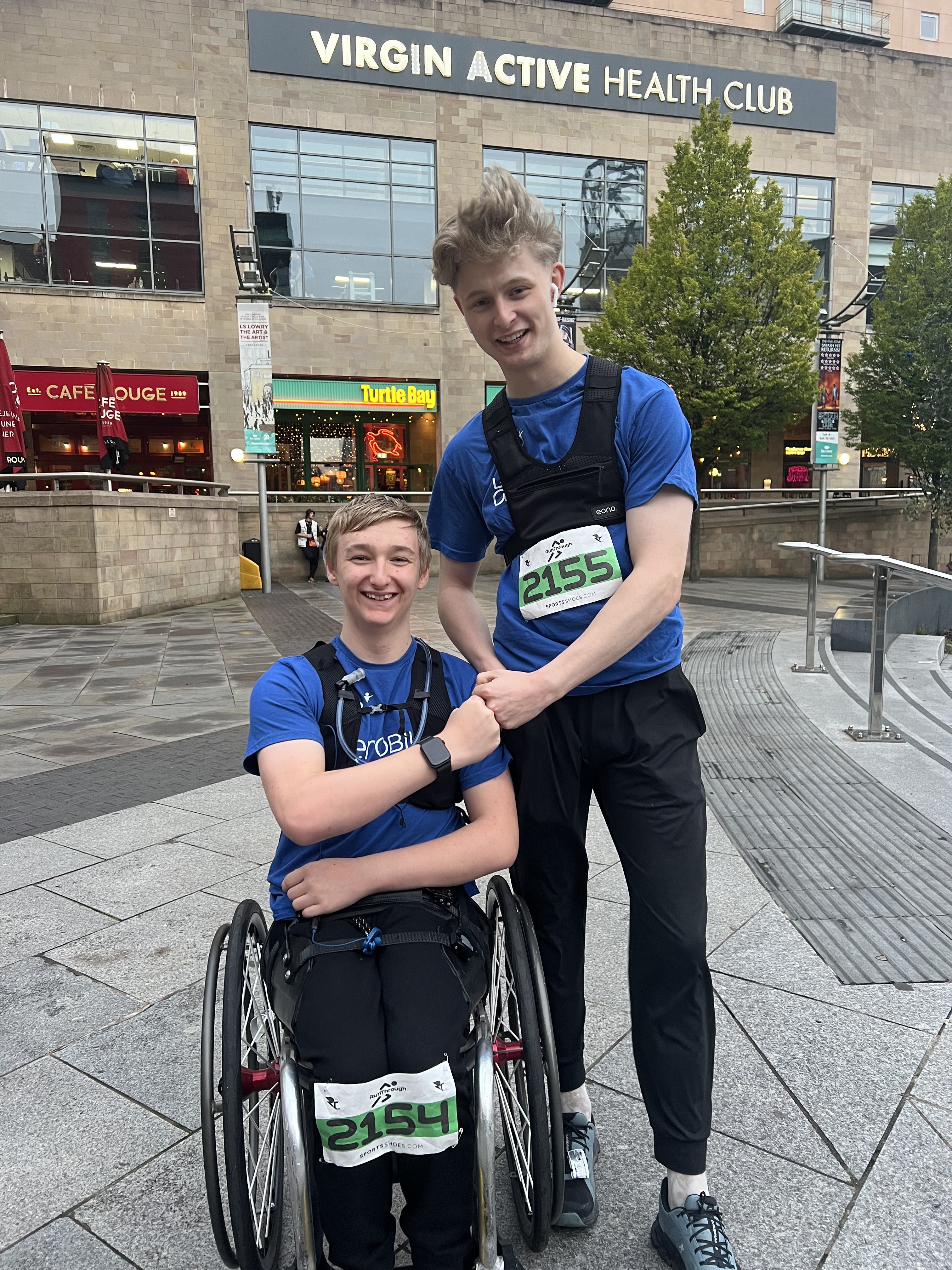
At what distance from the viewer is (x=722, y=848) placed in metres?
3.76

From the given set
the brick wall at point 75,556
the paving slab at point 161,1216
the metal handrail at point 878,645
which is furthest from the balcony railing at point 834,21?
the paving slab at point 161,1216

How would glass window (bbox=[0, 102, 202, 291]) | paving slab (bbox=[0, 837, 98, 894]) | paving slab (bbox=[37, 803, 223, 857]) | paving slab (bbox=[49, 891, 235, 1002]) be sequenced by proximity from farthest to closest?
glass window (bbox=[0, 102, 202, 291]), paving slab (bbox=[37, 803, 223, 857]), paving slab (bbox=[0, 837, 98, 894]), paving slab (bbox=[49, 891, 235, 1002])

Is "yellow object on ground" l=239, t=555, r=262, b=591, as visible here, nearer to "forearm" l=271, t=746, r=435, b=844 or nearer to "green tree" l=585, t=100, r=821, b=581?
"green tree" l=585, t=100, r=821, b=581

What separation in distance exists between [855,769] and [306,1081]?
13.4ft

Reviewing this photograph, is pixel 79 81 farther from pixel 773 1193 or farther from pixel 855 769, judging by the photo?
pixel 773 1193

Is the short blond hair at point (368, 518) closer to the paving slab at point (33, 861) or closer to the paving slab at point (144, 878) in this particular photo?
the paving slab at point (144, 878)

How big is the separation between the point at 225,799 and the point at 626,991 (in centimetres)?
271

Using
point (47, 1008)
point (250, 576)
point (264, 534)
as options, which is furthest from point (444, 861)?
point (250, 576)

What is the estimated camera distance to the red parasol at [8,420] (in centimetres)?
1342

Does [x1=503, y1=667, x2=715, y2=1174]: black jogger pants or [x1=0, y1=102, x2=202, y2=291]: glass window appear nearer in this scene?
[x1=503, y1=667, x2=715, y2=1174]: black jogger pants

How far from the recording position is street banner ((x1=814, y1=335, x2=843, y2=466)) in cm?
1734

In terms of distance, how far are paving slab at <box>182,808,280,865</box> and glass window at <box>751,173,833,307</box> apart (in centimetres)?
2790

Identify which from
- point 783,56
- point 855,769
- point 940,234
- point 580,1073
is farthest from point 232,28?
point 580,1073

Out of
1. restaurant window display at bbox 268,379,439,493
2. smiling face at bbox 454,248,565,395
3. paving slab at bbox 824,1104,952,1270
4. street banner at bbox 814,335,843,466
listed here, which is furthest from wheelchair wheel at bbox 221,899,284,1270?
restaurant window display at bbox 268,379,439,493
